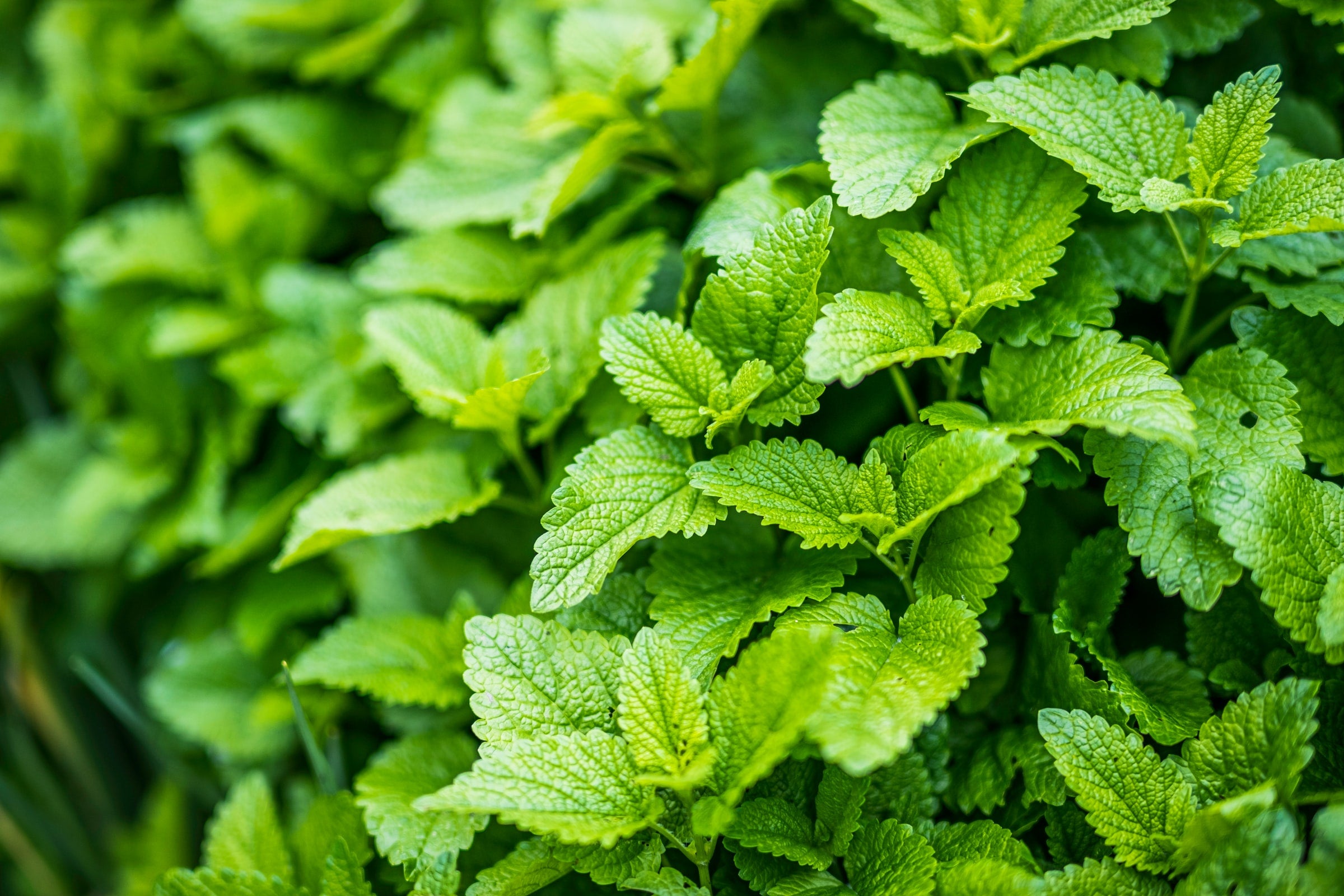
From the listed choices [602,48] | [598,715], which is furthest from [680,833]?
[602,48]

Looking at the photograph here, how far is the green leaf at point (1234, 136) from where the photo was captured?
0.91 metres

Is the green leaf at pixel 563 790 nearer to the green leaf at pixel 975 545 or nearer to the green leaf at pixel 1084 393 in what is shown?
the green leaf at pixel 975 545

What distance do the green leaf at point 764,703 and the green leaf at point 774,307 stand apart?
231 millimetres

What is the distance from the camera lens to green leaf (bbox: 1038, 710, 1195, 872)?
840mm

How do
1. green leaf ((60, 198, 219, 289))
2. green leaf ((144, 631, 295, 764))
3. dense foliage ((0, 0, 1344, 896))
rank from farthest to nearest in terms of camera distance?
green leaf ((60, 198, 219, 289)), green leaf ((144, 631, 295, 764)), dense foliage ((0, 0, 1344, 896))

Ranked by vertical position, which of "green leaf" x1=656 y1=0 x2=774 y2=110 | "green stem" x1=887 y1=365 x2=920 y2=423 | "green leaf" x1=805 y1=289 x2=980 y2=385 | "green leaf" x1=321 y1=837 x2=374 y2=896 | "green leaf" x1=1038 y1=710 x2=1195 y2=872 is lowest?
"green leaf" x1=321 y1=837 x2=374 y2=896

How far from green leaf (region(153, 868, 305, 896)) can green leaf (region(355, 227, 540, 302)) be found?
722 millimetres

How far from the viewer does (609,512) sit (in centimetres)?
94

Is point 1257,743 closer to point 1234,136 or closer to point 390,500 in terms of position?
point 1234,136

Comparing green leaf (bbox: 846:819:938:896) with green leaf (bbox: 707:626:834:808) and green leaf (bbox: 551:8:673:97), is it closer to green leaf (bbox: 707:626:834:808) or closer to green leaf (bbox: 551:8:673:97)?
green leaf (bbox: 707:626:834:808)

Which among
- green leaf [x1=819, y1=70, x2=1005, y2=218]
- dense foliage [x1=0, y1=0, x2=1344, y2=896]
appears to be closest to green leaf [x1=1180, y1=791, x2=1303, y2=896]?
dense foliage [x1=0, y1=0, x2=1344, y2=896]

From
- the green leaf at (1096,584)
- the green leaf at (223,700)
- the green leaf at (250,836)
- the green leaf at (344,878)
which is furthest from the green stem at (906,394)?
the green leaf at (223,700)

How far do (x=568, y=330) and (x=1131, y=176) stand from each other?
2.08 ft

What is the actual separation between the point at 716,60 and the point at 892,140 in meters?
0.27
